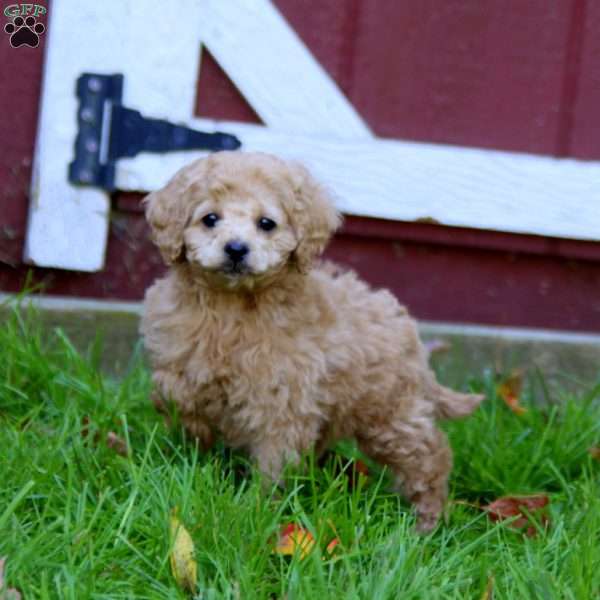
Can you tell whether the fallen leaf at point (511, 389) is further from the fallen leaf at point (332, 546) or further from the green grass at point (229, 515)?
the fallen leaf at point (332, 546)

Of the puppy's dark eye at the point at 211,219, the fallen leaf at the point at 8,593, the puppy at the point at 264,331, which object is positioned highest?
the puppy's dark eye at the point at 211,219

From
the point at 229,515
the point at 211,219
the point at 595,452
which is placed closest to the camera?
the point at 229,515

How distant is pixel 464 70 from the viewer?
4.21 metres

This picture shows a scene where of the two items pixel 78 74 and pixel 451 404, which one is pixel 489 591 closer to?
pixel 451 404

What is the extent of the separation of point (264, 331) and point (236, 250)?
0.97 ft

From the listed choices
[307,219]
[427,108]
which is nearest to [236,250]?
[307,219]

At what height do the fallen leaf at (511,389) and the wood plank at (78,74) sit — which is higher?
the wood plank at (78,74)

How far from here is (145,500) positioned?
2.72 m

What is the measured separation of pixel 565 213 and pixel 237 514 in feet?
6.97

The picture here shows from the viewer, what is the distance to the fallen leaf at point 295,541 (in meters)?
2.57

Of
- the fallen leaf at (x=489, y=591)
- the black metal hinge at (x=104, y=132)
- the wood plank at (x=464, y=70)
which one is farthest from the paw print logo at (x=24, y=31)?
the fallen leaf at (x=489, y=591)

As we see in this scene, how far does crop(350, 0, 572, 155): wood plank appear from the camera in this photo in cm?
416

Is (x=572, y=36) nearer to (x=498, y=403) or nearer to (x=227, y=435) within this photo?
(x=498, y=403)

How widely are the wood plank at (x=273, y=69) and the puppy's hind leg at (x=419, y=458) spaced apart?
1.33 meters
